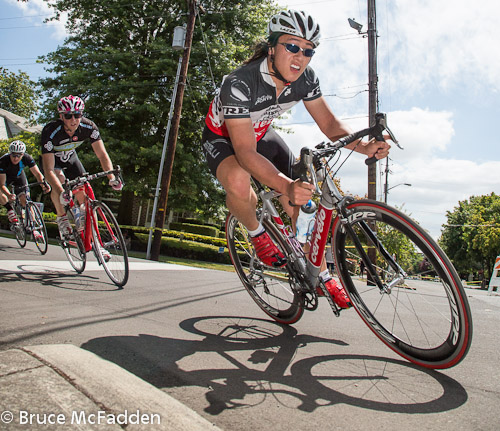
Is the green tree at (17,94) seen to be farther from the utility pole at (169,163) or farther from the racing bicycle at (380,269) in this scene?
the racing bicycle at (380,269)

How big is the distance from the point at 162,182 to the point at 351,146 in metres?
13.3

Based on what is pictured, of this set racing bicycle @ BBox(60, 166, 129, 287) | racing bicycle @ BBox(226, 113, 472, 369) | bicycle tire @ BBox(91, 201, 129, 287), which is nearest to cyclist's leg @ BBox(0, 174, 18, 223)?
racing bicycle @ BBox(60, 166, 129, 287)

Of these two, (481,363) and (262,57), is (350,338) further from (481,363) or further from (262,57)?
(262,57)

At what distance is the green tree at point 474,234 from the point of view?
52.5 metres

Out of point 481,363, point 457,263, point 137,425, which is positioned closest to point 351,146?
point 481,363

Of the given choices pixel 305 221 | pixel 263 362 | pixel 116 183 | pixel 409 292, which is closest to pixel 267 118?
pixel 305 221

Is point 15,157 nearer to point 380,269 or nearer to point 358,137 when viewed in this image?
point 358,137

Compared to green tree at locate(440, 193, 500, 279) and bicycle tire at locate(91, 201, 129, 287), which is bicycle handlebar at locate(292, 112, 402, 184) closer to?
bicycle tire at locate(91, 201, 129, 287)

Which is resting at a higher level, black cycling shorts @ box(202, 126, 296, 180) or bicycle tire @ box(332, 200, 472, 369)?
black cycling shorts @ box(202, 126, 296, 180)

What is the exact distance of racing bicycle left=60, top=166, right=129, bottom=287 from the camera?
469 centimetres

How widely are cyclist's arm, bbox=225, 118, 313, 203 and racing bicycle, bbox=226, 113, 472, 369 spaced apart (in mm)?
111

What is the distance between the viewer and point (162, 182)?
1545 cm

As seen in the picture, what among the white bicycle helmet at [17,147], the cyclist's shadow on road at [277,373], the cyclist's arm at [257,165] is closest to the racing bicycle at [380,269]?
the cyclist's arm at [257,165]

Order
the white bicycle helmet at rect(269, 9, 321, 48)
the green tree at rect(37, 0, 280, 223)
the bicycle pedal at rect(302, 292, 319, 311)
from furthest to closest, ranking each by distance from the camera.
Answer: the green tree at rect(37, 0, 280, 223), the bicycle pedal at rect(302, 292, 319, 311), the white bicycle helmet at rect(269, 9, 321, 48)
